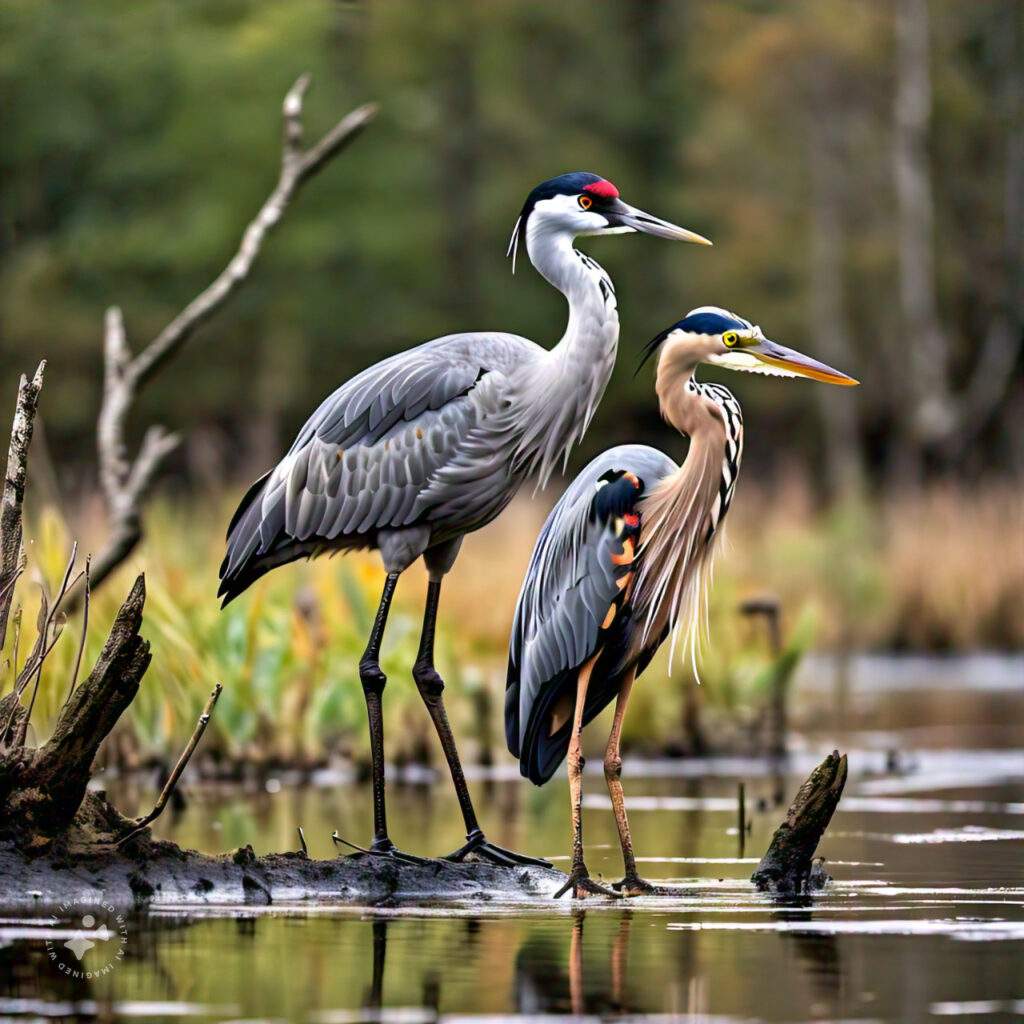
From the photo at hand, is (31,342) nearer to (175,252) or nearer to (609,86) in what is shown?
(175,252)

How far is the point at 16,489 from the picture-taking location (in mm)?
7109

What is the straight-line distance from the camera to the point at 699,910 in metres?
7.15

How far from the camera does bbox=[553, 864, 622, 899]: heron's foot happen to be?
7.50 meters

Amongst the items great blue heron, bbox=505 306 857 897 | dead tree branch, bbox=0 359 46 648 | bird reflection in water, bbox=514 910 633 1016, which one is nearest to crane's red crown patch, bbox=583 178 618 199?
great blue heron, bbox=505 306 857 897

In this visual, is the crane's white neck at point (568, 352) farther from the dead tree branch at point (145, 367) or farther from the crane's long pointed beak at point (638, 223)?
the dead tree branch at point (145, 367)

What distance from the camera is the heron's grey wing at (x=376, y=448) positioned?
8.24m

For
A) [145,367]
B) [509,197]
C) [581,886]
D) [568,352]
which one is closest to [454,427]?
[568,352]

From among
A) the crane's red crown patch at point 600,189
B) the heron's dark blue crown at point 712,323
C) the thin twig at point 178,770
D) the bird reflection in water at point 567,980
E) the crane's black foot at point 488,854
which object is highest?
the crane's red crown patch at point 600,189

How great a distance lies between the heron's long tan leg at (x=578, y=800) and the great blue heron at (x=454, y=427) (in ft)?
1.39

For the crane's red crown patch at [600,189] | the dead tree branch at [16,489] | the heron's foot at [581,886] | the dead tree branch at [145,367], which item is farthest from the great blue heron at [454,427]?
the dead tree branch at [145,367]

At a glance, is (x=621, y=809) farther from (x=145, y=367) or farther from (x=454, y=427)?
(x=145, y=367)

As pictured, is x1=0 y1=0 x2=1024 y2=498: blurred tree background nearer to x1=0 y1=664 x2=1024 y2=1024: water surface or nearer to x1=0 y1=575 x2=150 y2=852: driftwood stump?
x1=0 y1=664 x2=1024 y2=1024: water surface

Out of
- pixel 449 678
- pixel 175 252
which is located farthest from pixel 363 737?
pixel 175 252

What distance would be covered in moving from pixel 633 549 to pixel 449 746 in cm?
102
